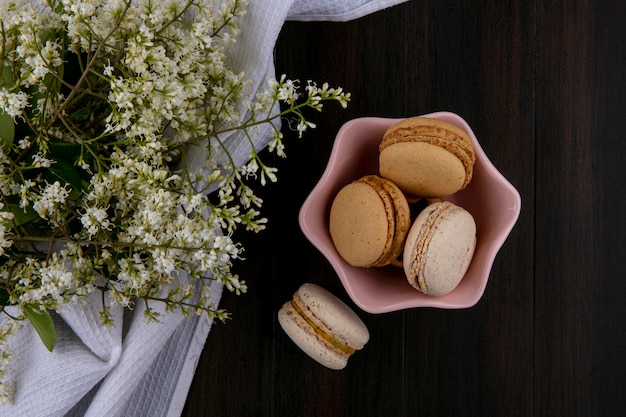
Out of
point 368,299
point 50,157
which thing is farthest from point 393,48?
point 50,157

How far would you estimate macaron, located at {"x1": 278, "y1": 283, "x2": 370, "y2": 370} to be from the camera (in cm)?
64

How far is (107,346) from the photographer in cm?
54

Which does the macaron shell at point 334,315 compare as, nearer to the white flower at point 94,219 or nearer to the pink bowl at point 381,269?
the pink bowl at point 381,269

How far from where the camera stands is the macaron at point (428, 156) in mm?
566

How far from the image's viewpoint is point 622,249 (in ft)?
2.41

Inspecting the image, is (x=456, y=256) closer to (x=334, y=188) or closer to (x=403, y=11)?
(x=334, y=188)

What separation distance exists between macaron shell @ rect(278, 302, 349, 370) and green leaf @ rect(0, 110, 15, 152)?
354 mm

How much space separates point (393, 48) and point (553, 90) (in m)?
0.21

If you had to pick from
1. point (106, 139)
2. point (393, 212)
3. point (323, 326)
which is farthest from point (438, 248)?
point (106, 139)

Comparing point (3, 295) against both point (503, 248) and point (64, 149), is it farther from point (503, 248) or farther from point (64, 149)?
point (503, 248)

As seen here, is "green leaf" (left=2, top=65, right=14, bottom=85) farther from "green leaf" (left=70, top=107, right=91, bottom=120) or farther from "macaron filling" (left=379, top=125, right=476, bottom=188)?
"macaron filling" (left=379, top=125, right=476, bottom=188)

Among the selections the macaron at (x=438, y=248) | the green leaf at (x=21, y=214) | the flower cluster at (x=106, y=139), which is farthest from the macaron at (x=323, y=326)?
A: the green leaf at (x=21, y=214)

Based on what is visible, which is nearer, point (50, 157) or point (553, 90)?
point (50, 157)

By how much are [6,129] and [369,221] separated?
1.06 ft
